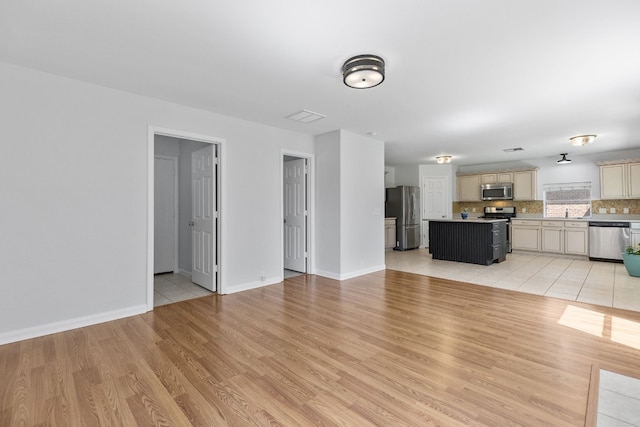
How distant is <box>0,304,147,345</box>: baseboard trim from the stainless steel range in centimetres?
812

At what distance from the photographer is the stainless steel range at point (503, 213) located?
787cm

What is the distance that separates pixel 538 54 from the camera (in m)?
2.57

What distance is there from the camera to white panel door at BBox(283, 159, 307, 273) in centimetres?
544

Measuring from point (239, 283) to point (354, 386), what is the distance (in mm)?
2745

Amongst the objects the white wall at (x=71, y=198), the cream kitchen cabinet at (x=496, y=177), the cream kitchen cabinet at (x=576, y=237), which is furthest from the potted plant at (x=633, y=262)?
the white wall at (x=71, y=198)

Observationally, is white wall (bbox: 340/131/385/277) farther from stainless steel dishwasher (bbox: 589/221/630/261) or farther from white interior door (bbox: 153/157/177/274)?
stainless steel dishwasher (bbox: 589/221/630/261)

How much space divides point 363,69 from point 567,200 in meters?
7.54

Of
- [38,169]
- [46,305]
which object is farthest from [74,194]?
[46,305]

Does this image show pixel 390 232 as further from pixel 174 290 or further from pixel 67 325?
pixel 67 325

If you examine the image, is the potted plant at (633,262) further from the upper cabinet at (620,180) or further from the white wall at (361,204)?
the white wall at (361,204)

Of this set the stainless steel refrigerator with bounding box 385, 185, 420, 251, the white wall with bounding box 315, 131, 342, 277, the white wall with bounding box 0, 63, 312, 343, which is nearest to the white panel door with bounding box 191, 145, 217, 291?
the white wall with bounding box 0, 63, 312, 343

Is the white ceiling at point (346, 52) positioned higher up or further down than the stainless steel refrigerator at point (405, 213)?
higher up

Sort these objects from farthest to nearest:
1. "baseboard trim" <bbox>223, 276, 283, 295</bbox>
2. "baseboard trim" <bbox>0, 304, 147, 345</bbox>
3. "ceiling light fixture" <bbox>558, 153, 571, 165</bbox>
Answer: "ceiling light fixture" <bbox>558, 153, 571, 165</bbox>, "baseboard trim" <bbox>223, 276, 283, 295</bbox>, "baseboard trim" <bbox>0, 304, 147, 345</bbox>

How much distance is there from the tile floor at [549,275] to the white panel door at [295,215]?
1901 millimetres
